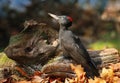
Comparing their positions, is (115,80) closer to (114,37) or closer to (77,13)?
(114,37)

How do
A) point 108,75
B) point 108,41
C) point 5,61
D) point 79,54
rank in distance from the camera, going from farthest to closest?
point 108,41 < point 5,61 < point 79,54 < point 108,75

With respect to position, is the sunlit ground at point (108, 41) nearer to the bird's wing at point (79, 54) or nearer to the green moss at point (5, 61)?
the green moss at point (5, 61)

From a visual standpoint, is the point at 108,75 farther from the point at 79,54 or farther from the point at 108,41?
the point at 108,41

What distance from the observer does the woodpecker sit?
570 cm

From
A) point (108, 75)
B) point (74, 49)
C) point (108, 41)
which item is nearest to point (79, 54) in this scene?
point (74, 49)

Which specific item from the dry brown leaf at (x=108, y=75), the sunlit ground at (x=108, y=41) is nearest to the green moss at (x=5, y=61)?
the dry brown leaf at (x=108, y=75)

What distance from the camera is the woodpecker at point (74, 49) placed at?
570cm

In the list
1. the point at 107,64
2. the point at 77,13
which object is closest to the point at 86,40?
the point at 77,13

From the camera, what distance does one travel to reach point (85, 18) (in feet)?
62.7

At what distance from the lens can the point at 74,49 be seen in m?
5.72

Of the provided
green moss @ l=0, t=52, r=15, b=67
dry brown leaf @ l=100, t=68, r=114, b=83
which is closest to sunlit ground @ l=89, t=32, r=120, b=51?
green moss @ l=0, t=52, r=15, b=67

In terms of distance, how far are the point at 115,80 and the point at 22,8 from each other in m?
10.3

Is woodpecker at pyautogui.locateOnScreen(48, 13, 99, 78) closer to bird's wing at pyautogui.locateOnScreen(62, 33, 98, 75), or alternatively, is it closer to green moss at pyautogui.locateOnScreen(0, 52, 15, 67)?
bird's wing at pyautogui.locateOnScreen(62, 33, 98, 75)

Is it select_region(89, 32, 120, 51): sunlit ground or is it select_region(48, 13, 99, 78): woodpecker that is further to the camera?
select_region(89, 32, 120, 51): sunlit ground
